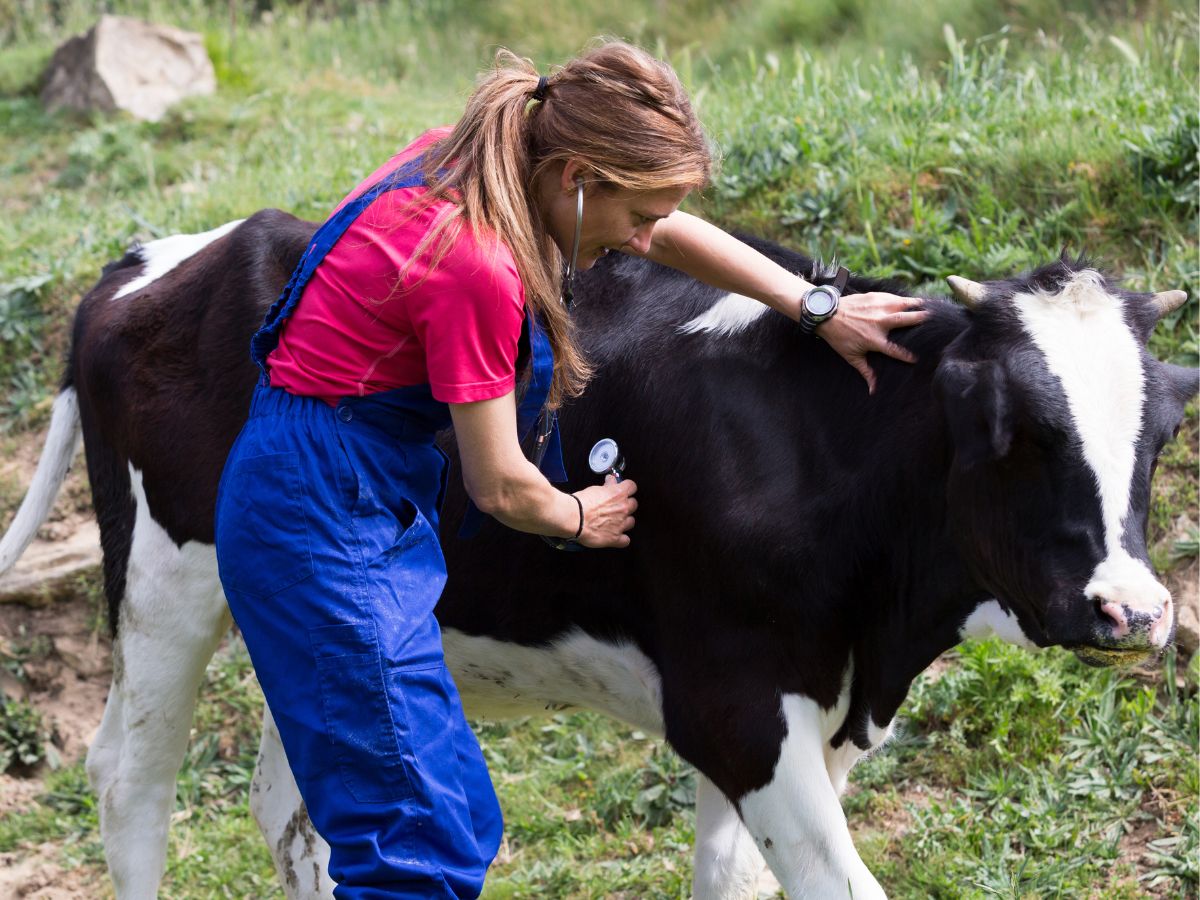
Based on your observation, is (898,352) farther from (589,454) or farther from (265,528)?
(265,528)

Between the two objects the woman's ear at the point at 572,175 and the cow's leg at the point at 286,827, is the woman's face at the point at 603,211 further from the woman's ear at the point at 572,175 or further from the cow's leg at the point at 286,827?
the cow's leg at the point at 286,827

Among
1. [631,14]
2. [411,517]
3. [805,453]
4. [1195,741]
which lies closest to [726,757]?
[805,453]

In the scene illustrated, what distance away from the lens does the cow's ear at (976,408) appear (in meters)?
2.84

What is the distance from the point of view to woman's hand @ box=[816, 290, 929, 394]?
3293 mm

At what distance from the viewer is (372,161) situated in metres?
7.74

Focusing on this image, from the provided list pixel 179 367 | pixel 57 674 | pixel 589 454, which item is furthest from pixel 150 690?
pixel 57 674

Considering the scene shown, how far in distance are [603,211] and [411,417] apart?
549mm

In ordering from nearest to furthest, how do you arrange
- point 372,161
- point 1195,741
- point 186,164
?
point 1195,741, point 372,161, point 186,164

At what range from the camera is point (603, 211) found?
9.15 ft

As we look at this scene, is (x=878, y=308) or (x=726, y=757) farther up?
(x=878, y=308)

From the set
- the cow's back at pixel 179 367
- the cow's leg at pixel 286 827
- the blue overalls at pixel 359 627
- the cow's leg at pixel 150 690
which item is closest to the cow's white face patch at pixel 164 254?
the cow's back at pixel 179 367

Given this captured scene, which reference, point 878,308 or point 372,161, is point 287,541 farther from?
point 372,161

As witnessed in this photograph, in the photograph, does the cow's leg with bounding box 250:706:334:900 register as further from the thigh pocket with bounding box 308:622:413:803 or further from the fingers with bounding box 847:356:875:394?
the fingers with bounding box 847:356:875:394

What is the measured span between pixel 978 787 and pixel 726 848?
953 mm
